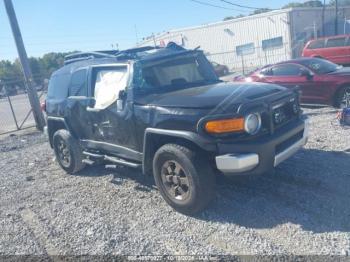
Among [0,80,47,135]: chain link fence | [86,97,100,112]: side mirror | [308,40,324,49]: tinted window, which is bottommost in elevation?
[0,80,47,135]: chain link fence

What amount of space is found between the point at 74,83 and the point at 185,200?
2.94 m

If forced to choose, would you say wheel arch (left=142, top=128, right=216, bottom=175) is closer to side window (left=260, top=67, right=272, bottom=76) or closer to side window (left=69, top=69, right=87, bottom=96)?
side window (left=69, top=69, right=87, bottom=96)

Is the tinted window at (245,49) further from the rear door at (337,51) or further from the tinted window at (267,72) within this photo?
the tinted window at (267,72)

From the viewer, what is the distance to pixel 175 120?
410 centimetres

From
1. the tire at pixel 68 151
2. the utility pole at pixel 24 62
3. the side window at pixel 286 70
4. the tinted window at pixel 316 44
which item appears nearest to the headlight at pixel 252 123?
the tire at pixel 68 151

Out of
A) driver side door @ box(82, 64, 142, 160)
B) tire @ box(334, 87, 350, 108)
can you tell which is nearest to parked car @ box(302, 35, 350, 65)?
tire @ box(334, 87, 350, 108)

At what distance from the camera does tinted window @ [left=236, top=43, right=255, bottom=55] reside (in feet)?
110

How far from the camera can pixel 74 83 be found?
19.5 ft

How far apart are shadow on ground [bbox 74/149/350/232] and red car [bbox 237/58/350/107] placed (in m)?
3.56

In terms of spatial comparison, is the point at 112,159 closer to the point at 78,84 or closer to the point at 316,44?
the point at 78,84

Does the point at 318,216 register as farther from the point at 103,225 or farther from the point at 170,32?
the point at 170,32

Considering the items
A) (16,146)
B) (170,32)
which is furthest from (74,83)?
(170,32)

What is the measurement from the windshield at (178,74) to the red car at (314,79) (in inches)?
168

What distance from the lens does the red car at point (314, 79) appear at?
8766mm
